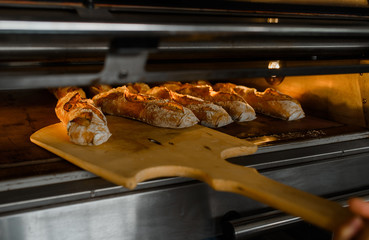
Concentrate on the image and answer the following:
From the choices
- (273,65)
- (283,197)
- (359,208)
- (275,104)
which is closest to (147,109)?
(273,65)

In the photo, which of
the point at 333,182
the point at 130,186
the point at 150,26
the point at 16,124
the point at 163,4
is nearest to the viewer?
the point at 150,26

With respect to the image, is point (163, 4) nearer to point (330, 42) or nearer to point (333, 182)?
point (330, 42)

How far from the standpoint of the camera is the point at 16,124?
1.87 metres

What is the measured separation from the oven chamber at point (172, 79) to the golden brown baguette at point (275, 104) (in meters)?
0.13

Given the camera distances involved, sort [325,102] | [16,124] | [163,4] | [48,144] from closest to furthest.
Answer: [163,4] → [48,144] → [16,124] → [325,102]

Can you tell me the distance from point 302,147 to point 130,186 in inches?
37.5

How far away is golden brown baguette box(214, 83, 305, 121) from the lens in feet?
6.89

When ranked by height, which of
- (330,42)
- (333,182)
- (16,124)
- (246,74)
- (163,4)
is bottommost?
(333,182)

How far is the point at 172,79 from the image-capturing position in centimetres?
112

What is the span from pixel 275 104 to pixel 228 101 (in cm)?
29

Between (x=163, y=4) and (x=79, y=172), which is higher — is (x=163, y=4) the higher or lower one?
the higher one

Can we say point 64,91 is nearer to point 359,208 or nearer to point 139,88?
point 139,88

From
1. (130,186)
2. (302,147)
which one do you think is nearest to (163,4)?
(130,186)

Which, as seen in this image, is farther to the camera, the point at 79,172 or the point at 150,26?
the point at 79,172
